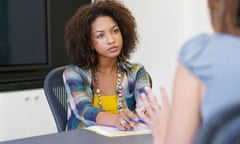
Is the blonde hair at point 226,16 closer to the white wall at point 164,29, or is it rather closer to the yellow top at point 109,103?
the yellow top at point 109,103

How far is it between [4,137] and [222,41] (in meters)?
2.79

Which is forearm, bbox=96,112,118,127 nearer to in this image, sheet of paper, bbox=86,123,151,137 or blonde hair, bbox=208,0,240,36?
sheet of paper, bbox=86,123,151,137

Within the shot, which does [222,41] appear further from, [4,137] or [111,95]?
[4,137]

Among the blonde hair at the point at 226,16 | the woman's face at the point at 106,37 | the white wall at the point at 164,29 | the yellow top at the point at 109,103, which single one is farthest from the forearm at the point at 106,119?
the white wall at the point at 164,29

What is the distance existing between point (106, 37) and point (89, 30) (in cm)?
11

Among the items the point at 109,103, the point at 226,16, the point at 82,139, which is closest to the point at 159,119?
the point at 226,16

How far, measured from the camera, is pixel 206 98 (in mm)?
616

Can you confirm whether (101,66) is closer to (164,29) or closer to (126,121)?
(126,121)

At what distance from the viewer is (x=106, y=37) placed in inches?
80.1

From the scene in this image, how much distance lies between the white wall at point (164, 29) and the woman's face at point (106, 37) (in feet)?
4.10

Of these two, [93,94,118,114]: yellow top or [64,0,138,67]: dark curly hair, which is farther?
[64,0,138,67]: dark curly hair

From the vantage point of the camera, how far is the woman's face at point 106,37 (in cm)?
203

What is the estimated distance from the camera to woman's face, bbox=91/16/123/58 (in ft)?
6.65

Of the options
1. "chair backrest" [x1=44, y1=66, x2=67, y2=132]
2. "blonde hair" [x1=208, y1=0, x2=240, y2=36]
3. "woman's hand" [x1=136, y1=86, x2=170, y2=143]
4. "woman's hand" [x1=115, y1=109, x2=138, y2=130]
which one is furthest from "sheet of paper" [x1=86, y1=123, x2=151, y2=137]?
"blonde hair" [x1=208, y1=0, x2=240, y2=36]
